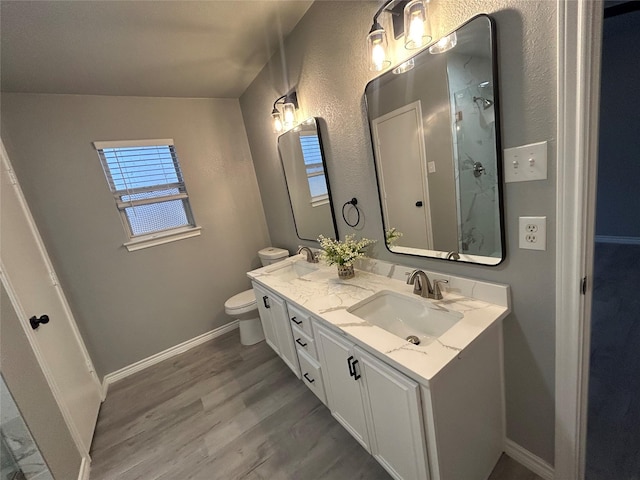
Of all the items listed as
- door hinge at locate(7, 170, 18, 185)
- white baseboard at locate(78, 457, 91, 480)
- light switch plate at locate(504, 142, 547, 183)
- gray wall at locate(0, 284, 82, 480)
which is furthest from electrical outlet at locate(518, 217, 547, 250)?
door hinge at locate(7, 170, 18, 185)

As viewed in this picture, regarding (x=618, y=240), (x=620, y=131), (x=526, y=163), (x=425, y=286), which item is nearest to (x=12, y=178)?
(x=425, y=286)

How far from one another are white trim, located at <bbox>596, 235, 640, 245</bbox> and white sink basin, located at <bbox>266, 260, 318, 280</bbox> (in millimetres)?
4298

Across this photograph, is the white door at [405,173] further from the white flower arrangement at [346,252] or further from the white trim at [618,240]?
the white trim at [618,240]

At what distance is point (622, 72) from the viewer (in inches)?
125

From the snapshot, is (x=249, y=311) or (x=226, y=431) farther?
(x=249, y=311)

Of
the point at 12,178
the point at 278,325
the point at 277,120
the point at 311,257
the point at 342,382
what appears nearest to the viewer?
the point at 342,382

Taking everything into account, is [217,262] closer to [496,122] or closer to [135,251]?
[135,251]

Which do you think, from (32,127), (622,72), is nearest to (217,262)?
(32,127)

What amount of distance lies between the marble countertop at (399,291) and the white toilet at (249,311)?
0.68 m

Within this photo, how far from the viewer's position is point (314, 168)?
202cm

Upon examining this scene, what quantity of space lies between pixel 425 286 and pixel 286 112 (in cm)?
161

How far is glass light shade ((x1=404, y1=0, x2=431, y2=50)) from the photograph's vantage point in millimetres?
1057

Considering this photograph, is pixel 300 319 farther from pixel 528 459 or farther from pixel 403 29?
pixel 403 29

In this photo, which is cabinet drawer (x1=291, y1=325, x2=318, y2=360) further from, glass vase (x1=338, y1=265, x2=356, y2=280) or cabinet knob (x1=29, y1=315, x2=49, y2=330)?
cabinet knob (x1=29, y1=315, x2=49, y2=330)
